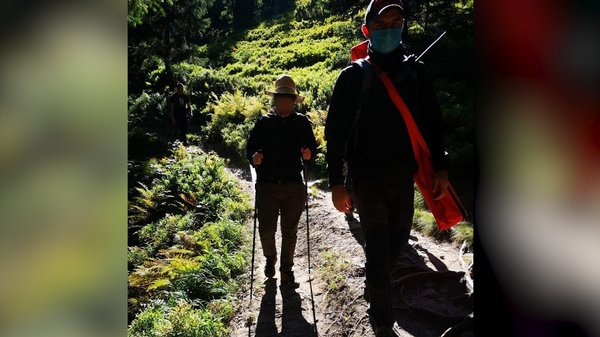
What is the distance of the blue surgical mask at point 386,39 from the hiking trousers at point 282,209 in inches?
102

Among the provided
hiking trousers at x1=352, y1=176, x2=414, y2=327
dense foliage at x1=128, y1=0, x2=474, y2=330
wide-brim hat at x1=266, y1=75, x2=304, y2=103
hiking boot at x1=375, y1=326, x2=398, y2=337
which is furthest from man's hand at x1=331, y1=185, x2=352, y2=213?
wide-brim hat at x1=266, y1=75, x2=304, y2=103

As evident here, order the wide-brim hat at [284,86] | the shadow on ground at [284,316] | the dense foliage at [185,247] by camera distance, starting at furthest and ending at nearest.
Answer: the wide-brim hat at [284,86] < the dense foliage at [185,247] < the shadow on ground at [284,316]

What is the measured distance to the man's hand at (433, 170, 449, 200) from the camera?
12.2 ft

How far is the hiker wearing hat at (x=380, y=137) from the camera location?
3666mm

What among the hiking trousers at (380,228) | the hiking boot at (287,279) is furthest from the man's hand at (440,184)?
the hiking boot at (287,279)

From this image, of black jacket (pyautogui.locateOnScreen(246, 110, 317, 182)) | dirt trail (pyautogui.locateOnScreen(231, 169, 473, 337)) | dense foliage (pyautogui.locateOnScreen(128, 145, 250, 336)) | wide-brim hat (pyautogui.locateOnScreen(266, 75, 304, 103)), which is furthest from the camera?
black jacket (pyautogui.locateOnScreen(246, 110, 317, 182))

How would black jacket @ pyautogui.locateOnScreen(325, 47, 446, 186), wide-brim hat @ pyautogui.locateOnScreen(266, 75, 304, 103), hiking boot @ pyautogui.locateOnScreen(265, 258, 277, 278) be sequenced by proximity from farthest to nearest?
hiking boot @ pyautogui.locateOnScreen(265, 258, 277, 278), wide-brim hat @ pyautogui.locateOnScreen(266, 75, 304, 103), black jacket @ pyautogui.locateOnScreen(325, 47, 446, 186)

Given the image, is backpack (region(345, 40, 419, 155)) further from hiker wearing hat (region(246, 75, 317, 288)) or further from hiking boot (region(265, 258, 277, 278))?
hiking boot (region(265, 258, 277, 278))

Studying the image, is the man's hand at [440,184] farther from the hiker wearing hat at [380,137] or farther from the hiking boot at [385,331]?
the hiking boot at [385,331]

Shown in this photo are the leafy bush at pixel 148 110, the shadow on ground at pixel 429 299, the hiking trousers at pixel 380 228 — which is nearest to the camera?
the hiking trousers at pixel 380 228

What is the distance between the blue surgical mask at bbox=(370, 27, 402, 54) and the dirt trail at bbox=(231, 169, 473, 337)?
2.61 m
